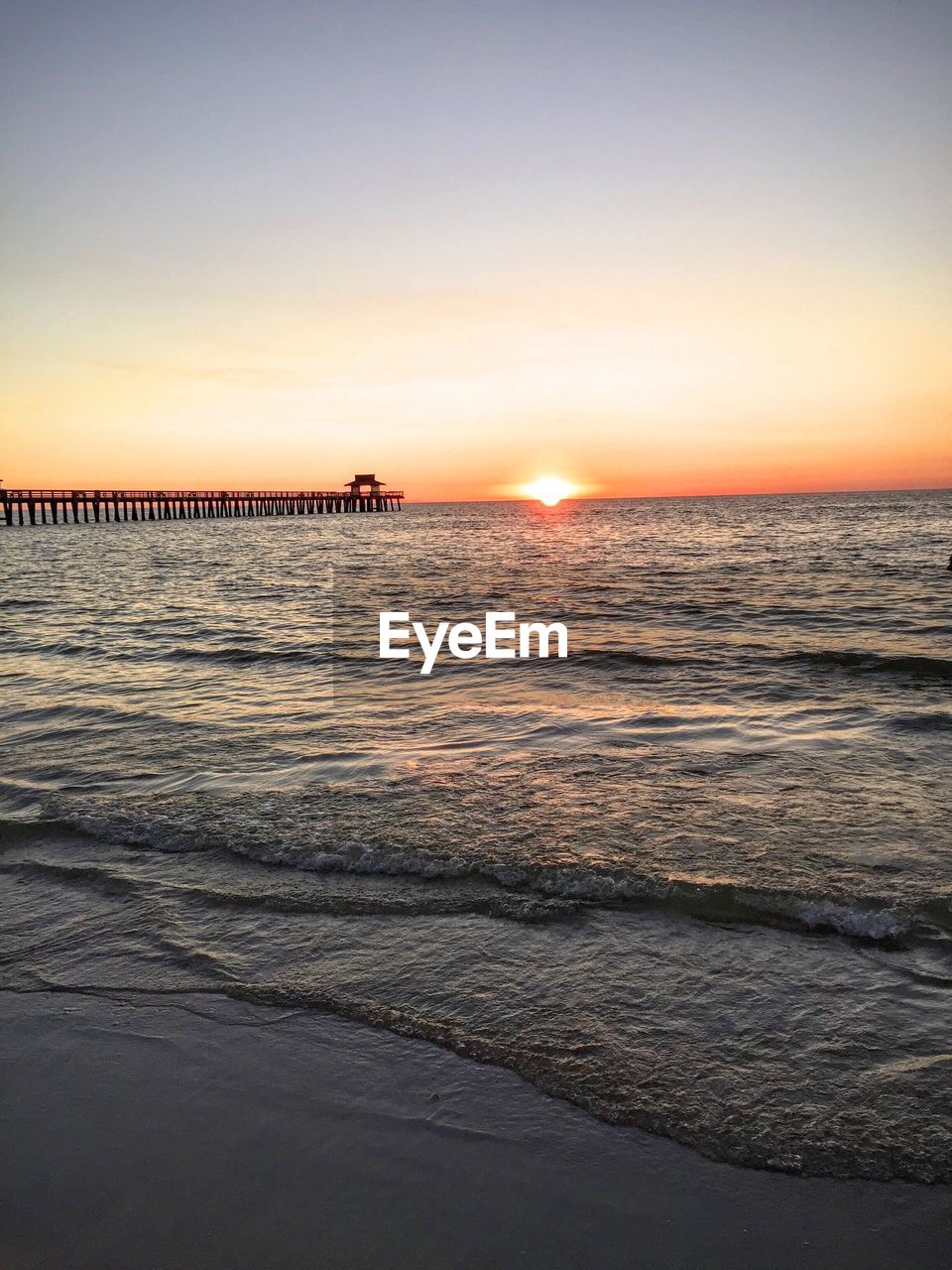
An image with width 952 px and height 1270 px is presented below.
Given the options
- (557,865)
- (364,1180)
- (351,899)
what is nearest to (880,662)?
(557,865)

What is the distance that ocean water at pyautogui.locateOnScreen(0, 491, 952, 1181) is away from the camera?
348 centimetres

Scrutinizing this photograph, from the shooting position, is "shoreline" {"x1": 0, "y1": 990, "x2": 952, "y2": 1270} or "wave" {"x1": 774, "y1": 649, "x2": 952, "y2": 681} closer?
"shoreline" {"x1": 0, "y1": 990, "x2": 952, "y2": 1270}

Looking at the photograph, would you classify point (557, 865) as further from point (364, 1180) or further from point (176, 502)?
point (176, 502)

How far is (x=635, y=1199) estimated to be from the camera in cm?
275

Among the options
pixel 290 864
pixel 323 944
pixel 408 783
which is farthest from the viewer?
pixel 408 783

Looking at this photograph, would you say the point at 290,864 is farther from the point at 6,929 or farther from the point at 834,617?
the point at 834,617

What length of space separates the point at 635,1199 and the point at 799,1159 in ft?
2.07

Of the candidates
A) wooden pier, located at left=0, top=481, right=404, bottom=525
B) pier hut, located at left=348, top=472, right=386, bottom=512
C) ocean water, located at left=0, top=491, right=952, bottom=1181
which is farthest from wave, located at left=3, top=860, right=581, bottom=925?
pier hut, located at left=348, top=472, right=386, bottom=512

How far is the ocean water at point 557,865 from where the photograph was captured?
3.48 m

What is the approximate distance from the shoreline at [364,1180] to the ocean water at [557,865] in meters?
0.18

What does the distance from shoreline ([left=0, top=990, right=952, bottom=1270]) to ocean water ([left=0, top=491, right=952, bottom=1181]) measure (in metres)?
0.18

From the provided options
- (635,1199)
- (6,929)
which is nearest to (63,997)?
(6,929)

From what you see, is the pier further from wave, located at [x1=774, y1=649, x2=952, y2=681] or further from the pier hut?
wave, located at [x1=774, y1=649, x2=952, y2=681]

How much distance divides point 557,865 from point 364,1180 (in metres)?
2.80
